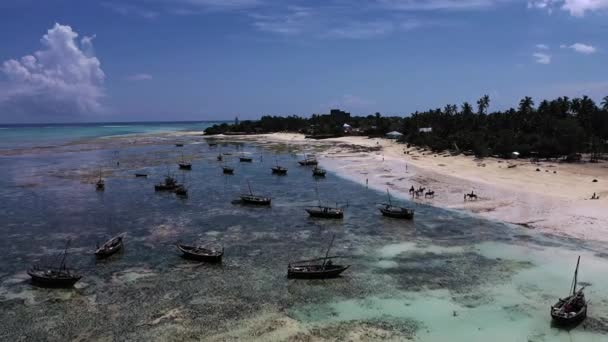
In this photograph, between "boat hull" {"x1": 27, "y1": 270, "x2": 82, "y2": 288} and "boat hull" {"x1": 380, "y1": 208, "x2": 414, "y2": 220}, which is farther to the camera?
"boat hull" {"x1": 380, "y1": 208, "x2": 414, "y2": 220}

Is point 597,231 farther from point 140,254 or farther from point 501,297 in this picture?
point 140,254

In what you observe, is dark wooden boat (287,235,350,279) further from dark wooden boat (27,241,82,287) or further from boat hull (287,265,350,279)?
dark wooden boat (27,241,82,287)

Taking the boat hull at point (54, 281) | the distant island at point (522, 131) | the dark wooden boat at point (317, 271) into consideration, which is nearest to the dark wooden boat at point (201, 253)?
the dark wooden boat at point (317, 271)

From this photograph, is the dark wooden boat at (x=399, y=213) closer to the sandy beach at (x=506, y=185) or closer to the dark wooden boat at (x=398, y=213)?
the dark wooden boat at (x=398, y=213)

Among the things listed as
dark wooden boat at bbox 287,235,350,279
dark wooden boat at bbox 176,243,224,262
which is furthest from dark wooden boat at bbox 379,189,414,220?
dark wooden boat at bbox 176,243,224,262

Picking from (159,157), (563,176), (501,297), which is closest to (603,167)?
(563,176)
